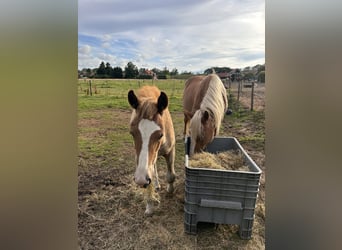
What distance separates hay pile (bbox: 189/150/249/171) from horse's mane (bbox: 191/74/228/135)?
0.16 meters

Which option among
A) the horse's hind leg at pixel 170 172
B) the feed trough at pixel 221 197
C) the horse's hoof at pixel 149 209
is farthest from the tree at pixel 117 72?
the horse's hoof at pixel 149 209

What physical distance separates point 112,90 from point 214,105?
2.32ft

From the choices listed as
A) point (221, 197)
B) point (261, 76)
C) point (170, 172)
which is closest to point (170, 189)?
point (170, 172)

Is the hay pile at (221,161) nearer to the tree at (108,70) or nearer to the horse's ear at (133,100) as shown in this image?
the horse's ear at (133,100)

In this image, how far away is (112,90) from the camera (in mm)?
1130

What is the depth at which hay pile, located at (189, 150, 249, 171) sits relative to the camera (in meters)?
1.33

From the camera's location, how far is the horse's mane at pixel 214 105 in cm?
148

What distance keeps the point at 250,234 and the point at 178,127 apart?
77cm

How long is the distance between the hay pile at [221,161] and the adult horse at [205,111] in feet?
0.32

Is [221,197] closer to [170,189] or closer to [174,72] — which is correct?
[170,189]

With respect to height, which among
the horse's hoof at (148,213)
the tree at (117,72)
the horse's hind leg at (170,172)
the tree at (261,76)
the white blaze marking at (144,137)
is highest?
the tree at (117,72)
